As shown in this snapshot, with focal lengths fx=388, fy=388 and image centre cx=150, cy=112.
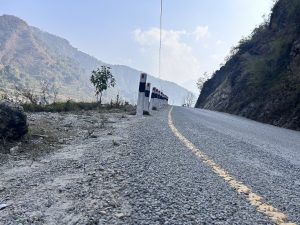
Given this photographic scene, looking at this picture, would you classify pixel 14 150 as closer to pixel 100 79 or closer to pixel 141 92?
pixel 141 92

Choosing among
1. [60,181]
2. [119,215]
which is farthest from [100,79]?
[119,215]

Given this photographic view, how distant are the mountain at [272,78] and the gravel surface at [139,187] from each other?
15503mm

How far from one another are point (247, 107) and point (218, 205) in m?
29.4

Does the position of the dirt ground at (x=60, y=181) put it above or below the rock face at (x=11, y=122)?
below

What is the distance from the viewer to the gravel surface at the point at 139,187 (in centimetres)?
255

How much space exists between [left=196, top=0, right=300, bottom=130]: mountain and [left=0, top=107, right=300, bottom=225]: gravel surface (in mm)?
15503

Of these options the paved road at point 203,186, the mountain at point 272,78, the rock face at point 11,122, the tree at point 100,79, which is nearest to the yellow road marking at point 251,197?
the paved road at point 203,186

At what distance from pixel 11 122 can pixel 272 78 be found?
26855 millimetres

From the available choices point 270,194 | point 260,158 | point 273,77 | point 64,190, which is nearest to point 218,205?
point 270,194

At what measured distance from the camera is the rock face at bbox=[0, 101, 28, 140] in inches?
222

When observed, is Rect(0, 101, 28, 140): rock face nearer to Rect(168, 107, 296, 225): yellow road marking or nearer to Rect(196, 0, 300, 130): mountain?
Rect(168, 107, 296, 225): yellow road marking

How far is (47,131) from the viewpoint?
7043mm

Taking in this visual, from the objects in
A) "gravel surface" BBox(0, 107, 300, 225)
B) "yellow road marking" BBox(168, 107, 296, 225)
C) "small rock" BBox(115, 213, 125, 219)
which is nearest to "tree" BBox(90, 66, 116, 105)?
"gravel surface" BBox(0, 107, 300, 225)

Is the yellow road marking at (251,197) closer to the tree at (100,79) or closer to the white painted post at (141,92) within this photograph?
the white painted post at (141,92)
